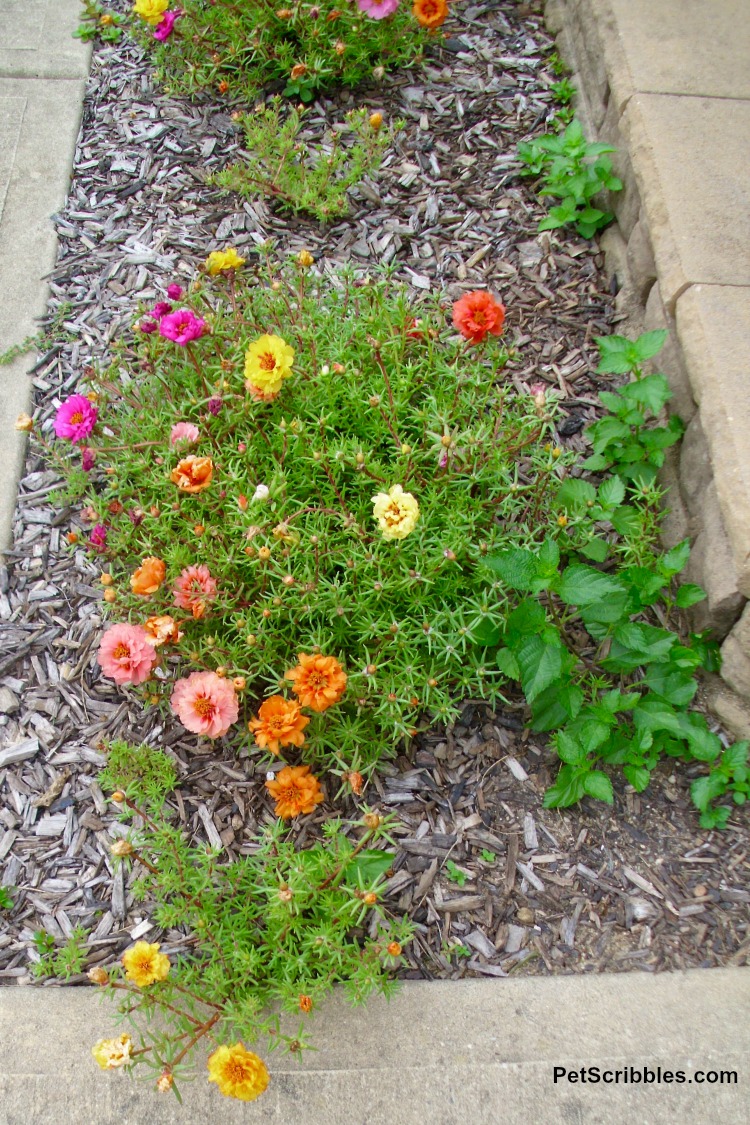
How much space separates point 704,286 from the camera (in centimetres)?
263

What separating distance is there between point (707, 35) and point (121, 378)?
2.51 meters

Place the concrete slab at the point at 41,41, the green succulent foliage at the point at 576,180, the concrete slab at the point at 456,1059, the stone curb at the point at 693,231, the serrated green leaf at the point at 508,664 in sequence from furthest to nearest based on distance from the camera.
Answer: the concrete slab at the point at 41,41, the green succulent foliage at the point at 576,180, the stone curb at the point at 693,231, the serrated green leaf at the point at 508,664, the concrete slab at the point at 456,1059

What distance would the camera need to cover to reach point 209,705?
6.77 ft

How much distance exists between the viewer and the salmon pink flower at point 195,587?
7.18ft

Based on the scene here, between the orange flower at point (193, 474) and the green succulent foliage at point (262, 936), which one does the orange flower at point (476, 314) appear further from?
the green succulent foliage at point (262, 936)

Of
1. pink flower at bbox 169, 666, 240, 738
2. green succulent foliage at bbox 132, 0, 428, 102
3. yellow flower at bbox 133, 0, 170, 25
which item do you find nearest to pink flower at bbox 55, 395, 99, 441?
pink flower at bbox 169, 666, 240, 738

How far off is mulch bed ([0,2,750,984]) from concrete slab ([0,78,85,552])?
0.05 metres

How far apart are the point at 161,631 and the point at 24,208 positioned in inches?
83.8

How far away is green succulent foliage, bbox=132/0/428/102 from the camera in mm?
3326

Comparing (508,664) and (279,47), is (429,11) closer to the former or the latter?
(279,47)

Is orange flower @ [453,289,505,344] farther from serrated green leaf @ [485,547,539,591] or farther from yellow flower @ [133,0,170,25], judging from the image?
yellow flower @ [133,0,170,25]

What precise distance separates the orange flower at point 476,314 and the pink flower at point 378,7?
65.7 inches

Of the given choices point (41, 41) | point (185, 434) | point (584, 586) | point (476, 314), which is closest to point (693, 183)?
point (476, 314)

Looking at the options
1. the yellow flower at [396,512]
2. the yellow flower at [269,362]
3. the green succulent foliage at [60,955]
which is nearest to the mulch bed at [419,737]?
the green succulent foliage at [60,955]
